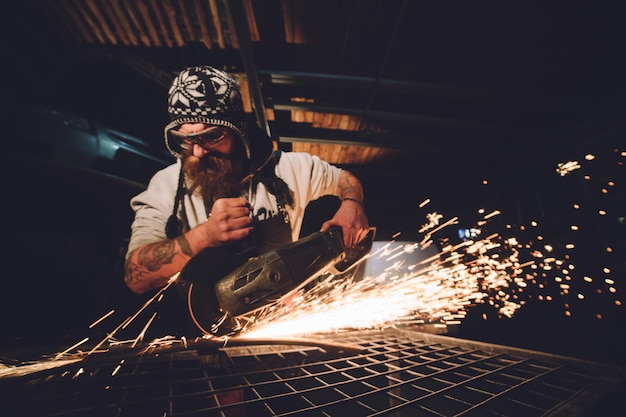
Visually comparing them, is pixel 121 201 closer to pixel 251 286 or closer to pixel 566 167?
pixel 251 286

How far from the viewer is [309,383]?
142 cm

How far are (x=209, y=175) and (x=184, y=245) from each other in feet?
2.70

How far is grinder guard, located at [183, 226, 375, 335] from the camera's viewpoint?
61.4 inches

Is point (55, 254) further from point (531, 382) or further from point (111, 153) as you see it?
point (531, 382)

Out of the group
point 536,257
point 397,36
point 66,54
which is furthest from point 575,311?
point 66,54

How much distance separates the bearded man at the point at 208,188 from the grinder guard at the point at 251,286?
438 millimetres

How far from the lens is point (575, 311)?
4258 millimetres

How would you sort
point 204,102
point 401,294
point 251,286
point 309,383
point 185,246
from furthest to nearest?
→ point 401,294 → point 204,102 → point 185,246 → point 251,286 → point 309,383

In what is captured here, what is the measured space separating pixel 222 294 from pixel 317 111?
3.29m

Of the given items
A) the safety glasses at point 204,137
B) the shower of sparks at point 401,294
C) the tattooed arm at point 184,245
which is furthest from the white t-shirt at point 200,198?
the shower of sparks at point 401,294

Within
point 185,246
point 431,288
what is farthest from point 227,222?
point 431,288

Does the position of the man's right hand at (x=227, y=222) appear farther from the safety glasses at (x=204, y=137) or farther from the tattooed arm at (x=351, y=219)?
the safety glasses at (x=204, y=137)

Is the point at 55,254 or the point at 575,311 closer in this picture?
the point at 55,254

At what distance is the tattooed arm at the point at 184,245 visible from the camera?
1862mm
